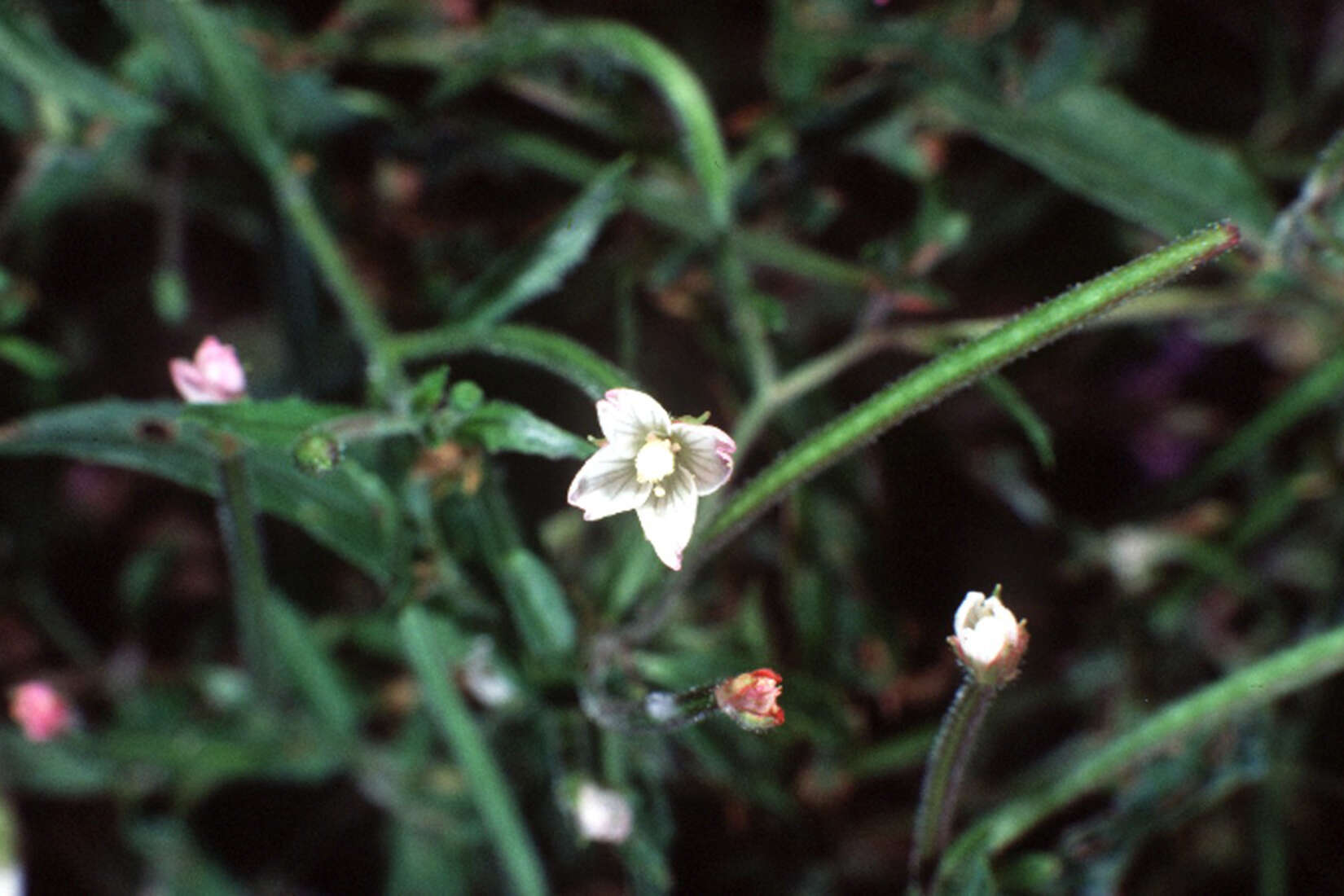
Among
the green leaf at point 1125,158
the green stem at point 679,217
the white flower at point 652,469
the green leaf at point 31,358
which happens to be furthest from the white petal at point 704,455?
the green leaf at point 31,358

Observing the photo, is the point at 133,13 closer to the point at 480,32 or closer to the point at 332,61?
the point at 332,61

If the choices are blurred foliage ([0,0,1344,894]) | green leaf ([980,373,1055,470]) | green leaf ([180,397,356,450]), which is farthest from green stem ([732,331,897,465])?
green leaf ([180,397,356,450])

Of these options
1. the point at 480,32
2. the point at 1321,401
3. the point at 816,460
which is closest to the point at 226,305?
the point at 480,32

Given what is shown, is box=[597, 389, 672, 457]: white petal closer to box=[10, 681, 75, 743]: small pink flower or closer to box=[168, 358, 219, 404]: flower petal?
box=[168, 358, 219, 404]: flower petal

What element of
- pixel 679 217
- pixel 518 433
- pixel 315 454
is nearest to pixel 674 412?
pixel 679 217

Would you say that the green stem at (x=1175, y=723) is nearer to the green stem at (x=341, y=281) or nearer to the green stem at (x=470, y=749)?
the green stem at (x=470, y=749)
